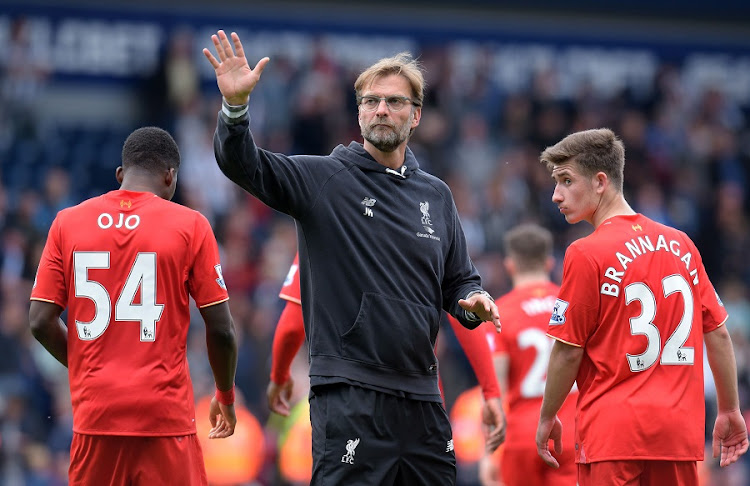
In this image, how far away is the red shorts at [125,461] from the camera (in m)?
5.56

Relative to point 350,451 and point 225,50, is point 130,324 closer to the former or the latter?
point 350,451

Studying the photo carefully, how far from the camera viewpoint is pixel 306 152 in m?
16.5

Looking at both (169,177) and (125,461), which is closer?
(125,461)

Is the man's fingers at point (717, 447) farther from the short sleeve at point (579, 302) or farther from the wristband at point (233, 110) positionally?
the wristband at point (233, 110)

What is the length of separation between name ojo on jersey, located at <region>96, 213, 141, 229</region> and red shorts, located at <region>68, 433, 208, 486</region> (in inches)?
41.3

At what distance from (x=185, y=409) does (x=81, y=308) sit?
73 centimetres

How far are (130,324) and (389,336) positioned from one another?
4.22 feet


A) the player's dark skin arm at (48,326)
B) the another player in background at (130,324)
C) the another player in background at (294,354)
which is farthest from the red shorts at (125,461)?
the another player in background at (294,354)

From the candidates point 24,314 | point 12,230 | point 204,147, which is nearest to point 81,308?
point 24,314

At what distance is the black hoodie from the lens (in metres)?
5.56

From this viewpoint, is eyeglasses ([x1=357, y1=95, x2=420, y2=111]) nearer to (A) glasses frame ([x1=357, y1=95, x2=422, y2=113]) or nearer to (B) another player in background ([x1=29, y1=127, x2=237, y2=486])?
(A) glasses frame ([x1=357, y1=95, x2=422, y2=113])

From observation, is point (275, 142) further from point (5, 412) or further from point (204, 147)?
point (5, 412)

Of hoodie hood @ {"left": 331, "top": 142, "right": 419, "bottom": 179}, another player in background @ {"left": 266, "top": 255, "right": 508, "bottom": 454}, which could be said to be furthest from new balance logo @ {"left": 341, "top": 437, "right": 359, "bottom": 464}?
hoodie hood @ {"left": 331, "top": 142, "right": 419, "bottom": 179}

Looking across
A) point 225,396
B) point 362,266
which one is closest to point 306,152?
point 225,396
